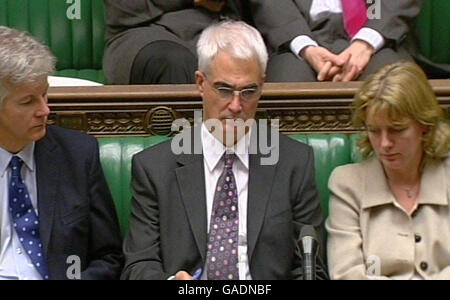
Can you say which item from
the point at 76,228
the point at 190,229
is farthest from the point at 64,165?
the point at 190,229

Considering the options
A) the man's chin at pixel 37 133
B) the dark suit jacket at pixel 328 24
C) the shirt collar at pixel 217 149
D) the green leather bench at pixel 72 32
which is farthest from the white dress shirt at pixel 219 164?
the green leather bench at pixel 72 32

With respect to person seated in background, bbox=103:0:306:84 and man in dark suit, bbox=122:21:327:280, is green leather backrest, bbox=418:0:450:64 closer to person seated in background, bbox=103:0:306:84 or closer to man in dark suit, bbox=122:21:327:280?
person seated in background, bbox=103:0:306:84

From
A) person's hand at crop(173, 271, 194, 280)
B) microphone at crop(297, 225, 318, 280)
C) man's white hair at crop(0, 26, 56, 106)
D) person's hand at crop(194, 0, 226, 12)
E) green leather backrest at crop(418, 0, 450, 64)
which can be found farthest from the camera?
green leather backrest at crop(418, 0, 450, 64)

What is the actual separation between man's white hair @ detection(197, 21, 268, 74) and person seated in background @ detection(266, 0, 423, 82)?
20.9 inches

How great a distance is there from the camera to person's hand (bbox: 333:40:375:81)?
2.69m

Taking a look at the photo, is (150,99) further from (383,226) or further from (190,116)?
(383,226)

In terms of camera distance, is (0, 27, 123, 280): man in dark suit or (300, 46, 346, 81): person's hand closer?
(0, 27, 123, 280): man in dark suit

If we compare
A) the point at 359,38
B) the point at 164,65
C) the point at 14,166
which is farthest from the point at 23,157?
the point at 359,38

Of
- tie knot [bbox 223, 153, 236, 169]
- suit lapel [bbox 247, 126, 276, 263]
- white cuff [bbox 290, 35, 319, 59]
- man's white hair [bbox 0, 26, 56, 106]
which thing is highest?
white cuff [bbox 290, 35, 319, 59]

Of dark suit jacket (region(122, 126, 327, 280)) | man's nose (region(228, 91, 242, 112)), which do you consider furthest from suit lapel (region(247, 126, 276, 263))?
man's nose (region(228, 91, 242, 112))

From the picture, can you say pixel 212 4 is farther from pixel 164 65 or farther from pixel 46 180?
pixel 46 180

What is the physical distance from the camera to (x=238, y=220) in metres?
2.19

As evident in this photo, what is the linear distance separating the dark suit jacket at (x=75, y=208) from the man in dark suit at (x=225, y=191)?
0.07 m

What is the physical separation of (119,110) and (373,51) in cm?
67
